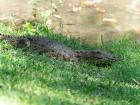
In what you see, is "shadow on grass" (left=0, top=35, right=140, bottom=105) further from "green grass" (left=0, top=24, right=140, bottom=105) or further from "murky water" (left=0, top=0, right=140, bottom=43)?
"murky water" (left=0, top=0, right=140, bottom=43)

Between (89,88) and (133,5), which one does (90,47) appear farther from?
(133,5)

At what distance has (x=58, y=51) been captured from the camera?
22.6ft

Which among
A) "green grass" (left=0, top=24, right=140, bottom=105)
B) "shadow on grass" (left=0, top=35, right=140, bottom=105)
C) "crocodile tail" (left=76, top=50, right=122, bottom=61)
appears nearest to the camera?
"green grass" (left=0, top=24, right=140, bottom=105)

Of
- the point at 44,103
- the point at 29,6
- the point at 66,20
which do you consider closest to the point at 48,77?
the point at 44,103

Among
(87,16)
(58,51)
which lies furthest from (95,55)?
(87,16)

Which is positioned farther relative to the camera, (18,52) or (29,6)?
(29,6)

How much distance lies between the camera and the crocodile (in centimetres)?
690

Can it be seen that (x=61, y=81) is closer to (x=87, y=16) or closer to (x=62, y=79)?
(x=62, y=79)

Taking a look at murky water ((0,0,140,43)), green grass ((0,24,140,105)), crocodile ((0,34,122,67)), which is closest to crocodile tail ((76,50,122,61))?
crocodile ((0,34,122,67))

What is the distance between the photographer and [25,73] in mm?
5383

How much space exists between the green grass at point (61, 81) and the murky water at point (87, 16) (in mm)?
2159

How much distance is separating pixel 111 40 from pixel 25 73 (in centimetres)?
383

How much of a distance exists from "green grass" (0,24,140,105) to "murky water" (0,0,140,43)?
2.16 metres

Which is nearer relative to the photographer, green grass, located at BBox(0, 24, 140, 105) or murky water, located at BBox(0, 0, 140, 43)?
green grass, located at BBox(0, 24, 140, 105)
